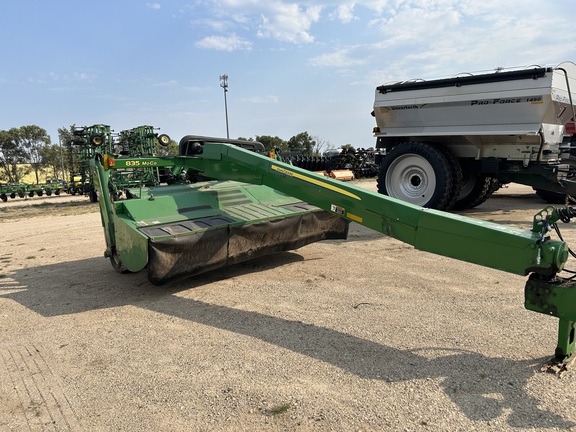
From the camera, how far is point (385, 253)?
5.79 meters

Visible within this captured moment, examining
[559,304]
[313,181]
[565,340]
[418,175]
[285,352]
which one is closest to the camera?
[559,304]

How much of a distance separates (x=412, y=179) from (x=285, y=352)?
625 cm

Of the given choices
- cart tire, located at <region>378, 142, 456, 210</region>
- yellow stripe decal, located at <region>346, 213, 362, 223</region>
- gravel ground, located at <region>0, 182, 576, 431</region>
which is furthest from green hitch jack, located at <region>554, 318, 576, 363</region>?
cart tire, located at <region>378, 142, 456, 210</region>

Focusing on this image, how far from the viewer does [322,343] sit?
321 centimetres

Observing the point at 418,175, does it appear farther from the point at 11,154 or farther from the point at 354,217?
the point at 11,154

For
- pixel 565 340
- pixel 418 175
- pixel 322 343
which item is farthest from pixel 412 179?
pixel 565 340

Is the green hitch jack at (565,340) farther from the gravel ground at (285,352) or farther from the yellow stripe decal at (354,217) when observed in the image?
the yellow stripe decal at (354,217)

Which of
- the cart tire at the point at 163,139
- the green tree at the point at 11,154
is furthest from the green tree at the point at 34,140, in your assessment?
the cart tire at the point at 163,139

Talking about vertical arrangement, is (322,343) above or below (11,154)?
below

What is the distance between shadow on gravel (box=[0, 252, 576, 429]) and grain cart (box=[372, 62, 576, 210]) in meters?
4.13

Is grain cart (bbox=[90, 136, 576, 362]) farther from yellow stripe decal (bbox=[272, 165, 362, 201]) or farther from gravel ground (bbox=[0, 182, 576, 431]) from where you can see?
gravel ground (bbox=[0, 182, 576, 431])

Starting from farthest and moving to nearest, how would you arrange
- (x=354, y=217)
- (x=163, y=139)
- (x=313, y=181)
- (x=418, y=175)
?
(x=163, y=139)
(x=418, y=175)
(x=313, y=181)
(x=354, y=217)

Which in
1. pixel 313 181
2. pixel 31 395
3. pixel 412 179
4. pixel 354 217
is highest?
pixel 313 181

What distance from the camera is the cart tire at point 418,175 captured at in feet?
25.8
